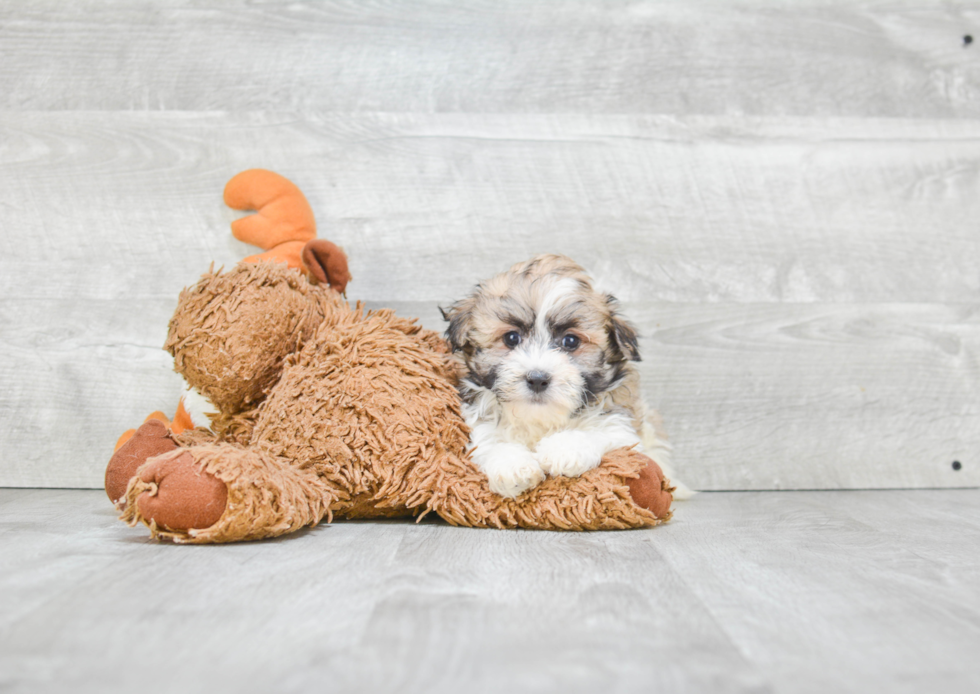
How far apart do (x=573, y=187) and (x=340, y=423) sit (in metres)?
1.12

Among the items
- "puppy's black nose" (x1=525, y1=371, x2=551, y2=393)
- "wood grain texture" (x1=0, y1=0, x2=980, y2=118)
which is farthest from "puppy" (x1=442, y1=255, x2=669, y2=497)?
"wood grain texture" (x1=0, y1=0, x2=980, y2=118)

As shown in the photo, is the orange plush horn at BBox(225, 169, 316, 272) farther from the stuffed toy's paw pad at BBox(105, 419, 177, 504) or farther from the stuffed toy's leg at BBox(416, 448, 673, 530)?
the stuffed toy's leg at BBox(416, 448, 673, 530)

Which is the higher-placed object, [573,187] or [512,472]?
[573,187]

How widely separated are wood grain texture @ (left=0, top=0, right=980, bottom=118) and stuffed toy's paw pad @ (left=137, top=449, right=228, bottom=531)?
4.46 ft

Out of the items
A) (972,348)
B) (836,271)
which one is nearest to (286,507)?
(836,271)

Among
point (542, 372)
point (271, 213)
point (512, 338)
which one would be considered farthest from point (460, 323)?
point (271, 213)

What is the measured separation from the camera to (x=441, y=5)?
2410 millimetres

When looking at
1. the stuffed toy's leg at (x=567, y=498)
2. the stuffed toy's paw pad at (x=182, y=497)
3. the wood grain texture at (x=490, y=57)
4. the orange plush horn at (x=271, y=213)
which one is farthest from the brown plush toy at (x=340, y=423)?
the wood grain texture at (x=490, y=57)

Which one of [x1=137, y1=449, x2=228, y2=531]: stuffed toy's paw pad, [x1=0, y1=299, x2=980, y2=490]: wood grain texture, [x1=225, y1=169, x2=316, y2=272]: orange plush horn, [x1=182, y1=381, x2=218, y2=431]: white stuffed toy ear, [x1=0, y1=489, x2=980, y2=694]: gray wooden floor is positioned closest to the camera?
[x1=0, y1=489, x2=980, y2=694]: gray wooden floor

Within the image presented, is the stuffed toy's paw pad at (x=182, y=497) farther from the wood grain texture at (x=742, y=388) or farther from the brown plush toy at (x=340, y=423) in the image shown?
the wood grain texture at (x=742, y=388)

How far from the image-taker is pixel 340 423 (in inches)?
68.0

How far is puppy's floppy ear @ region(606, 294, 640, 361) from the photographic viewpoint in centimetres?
179

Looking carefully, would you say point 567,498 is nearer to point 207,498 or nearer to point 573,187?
point 207,498

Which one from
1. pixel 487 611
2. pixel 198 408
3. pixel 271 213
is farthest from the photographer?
pixel 271 213
